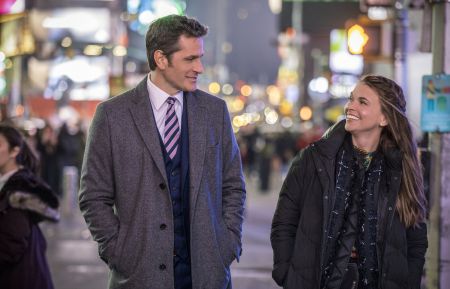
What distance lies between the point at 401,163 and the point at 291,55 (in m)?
87.0

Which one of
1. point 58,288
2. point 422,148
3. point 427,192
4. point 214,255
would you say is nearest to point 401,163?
point 214,255

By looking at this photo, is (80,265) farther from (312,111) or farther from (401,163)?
(312,111)

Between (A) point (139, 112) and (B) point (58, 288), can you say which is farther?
(B) point (58, 288)

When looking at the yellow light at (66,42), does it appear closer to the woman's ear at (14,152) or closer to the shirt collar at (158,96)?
the woman's ear at (14,152)

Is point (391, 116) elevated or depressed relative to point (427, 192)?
elevated

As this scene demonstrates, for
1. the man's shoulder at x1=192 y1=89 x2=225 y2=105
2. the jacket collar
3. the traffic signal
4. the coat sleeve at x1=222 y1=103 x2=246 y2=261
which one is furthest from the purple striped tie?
the traffic signal

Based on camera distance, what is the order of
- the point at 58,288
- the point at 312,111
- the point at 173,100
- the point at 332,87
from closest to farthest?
the point at 173,100, the point at 58,288, the point at 332,87, the point at 312,111

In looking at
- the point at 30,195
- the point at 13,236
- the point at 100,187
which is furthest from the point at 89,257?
the point at 100,187

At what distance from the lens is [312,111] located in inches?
3359

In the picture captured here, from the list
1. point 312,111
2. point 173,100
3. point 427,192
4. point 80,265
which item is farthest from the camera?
point 312,111

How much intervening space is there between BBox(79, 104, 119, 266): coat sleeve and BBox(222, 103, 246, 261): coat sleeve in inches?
25.1

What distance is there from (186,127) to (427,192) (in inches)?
159

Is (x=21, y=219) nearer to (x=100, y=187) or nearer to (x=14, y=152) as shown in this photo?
(x=14, y=152)

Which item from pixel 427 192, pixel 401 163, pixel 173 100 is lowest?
pixel 427 192
